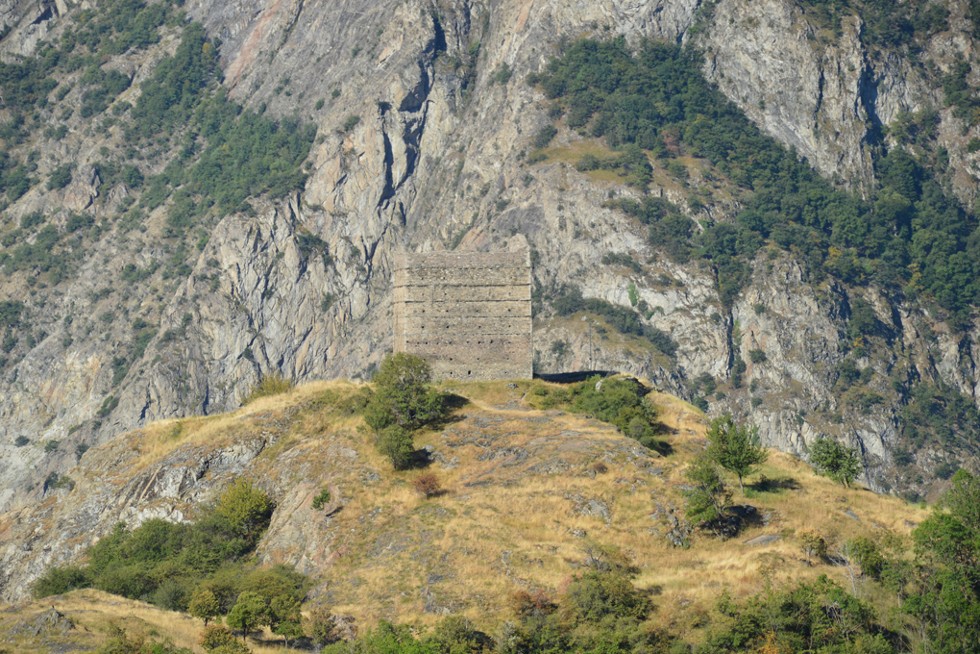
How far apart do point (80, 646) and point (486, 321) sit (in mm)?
39982

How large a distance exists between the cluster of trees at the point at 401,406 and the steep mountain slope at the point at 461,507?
1.02 m

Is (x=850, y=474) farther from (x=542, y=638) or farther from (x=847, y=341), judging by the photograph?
(x=847, y=341)

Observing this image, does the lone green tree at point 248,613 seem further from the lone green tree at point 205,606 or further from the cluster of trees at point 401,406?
the cluster of trees at point 401,406

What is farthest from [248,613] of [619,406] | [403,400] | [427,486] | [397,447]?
[619,406]

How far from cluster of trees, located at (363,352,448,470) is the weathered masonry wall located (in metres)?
5.92

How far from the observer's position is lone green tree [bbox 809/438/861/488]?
82688mm

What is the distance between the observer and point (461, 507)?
73.9 m

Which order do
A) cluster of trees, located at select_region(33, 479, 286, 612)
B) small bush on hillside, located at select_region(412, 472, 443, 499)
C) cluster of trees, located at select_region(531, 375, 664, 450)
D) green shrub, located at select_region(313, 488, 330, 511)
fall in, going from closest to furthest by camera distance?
cluster of trees, located at select_region(33, 479, 286, 612) → green shrub, located at select_region(313, 488, 330, 511) → small bush on hillside, located at select_region(412, 472, 443, 499) → cluster of trees, located at select_region(531, 375, 664, 450)

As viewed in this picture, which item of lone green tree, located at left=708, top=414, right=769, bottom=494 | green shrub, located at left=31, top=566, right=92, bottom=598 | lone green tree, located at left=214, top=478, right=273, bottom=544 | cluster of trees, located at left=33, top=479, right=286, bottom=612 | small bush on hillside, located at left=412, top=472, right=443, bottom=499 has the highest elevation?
lone green tree, located at left=708, top=414, right=769, bottom=494

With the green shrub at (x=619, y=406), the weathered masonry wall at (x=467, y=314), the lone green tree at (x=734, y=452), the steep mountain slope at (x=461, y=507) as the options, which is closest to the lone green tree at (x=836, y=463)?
the steep mountain slope at (x=461, y=507)

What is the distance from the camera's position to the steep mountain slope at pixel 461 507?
2638 inches

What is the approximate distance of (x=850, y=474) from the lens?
82.8 m

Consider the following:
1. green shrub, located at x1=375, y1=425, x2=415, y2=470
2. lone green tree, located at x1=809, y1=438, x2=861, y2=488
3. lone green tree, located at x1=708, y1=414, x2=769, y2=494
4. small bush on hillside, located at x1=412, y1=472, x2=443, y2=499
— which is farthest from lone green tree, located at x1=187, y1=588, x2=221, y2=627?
lone green tree, located at x1=809, y1=438, x2=861, y2=488

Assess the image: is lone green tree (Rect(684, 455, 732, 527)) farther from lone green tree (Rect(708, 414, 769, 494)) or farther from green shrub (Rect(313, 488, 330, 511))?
green shrub (Rect(313, 488, 330, 511))
